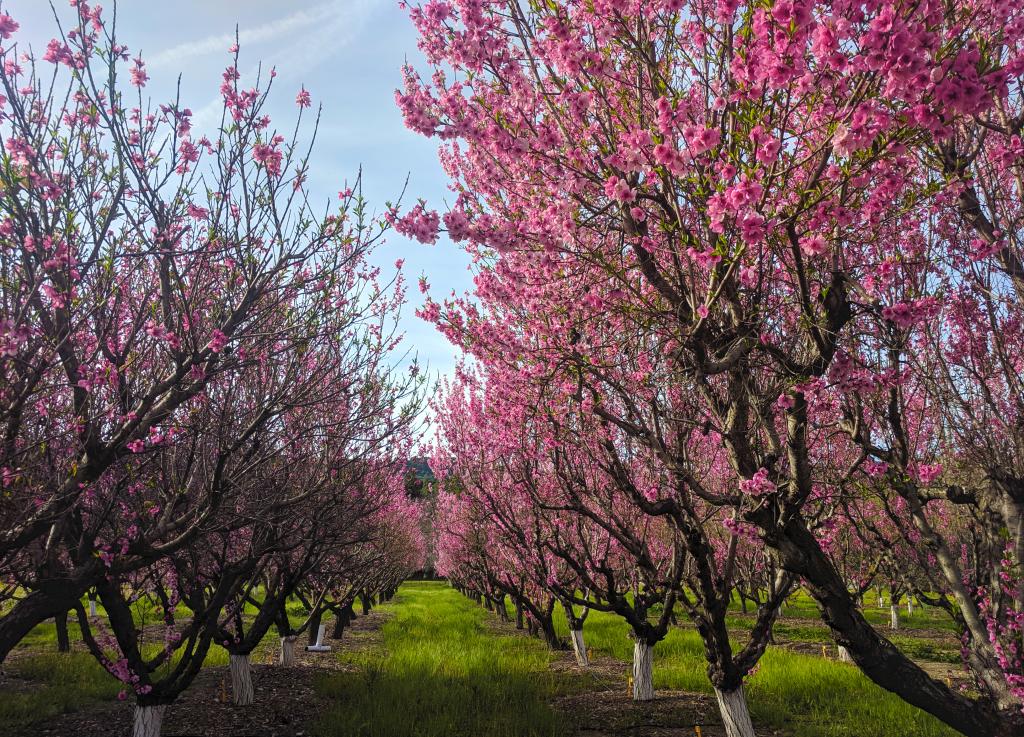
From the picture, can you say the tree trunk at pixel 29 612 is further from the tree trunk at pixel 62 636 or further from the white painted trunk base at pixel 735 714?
the tree trunk at pixel 62 636

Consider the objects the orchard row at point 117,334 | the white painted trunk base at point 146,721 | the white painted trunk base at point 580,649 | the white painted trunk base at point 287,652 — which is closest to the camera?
the orchard row at point 117,334

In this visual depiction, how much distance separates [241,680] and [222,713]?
2.27 feet

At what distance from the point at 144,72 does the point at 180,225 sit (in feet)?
4.21

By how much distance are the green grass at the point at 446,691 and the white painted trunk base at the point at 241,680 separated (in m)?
1.51

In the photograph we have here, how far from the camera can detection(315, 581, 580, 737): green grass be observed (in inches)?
356

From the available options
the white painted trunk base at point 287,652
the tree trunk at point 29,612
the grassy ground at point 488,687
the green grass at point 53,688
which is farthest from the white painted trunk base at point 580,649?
the tree trunk at point 29,612

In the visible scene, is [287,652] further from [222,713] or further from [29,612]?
[29,612]

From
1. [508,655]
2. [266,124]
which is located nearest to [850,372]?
[266,124]

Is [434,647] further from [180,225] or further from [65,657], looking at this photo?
[180,225]

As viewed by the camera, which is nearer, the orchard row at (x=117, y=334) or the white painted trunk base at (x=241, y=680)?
the orchard row at (x=117, y=334)

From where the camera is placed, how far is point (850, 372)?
4398 millimetres

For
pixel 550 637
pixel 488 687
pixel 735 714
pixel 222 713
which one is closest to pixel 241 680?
pixel 222 713

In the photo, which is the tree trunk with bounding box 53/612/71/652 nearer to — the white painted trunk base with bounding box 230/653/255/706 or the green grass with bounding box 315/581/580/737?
the green grass with bounding box 315/581/580/737

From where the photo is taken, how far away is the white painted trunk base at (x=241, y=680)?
1080cm
